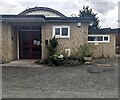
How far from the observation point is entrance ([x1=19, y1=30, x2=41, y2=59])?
18094mm

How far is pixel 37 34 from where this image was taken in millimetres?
18234

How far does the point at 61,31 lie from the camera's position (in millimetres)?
16812

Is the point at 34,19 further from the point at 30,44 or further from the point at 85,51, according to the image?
the point at 85,51

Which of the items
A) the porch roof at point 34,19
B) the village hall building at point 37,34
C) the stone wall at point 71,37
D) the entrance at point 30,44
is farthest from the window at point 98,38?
the entrance at point 30,44

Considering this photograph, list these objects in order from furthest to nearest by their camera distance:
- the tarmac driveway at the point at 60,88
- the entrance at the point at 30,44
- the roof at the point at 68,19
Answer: the entrance at the point at 30,44 < the roof at the point at 68,19 < the tarmac driveway at the point at 60,88

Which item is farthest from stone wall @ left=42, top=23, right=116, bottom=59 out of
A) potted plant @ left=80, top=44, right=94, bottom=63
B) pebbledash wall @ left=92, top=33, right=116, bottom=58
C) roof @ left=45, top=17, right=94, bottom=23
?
pebbledash wall @ left=92, top=33, right=116, bottom=58

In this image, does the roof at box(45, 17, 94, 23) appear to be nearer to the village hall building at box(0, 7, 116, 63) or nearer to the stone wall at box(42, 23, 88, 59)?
the village hall building at box(0, 7, 116, 63)

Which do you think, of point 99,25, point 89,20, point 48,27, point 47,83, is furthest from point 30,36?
point 99,25

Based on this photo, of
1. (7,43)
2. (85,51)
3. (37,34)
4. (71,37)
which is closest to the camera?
(7,43)

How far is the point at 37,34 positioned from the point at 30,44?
1057 mm

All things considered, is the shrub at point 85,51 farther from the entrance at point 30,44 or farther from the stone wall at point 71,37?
the entrance at point 30,44

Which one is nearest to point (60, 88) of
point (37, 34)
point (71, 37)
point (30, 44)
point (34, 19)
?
point (34, 19)

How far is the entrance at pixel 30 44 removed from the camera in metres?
18.1

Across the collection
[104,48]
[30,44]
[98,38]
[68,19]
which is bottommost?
[104,48]
